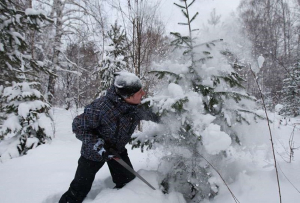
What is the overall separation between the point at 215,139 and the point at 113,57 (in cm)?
814

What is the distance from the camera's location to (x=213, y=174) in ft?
7.78

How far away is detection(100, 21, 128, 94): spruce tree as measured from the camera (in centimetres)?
912

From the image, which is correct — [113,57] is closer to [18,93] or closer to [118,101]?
[18,93]

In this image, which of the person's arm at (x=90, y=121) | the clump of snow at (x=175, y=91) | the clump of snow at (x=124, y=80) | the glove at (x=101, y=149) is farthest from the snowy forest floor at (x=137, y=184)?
the clump of snow at (x=124, y=80)

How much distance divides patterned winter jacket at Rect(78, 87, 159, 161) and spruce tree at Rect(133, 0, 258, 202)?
257mm

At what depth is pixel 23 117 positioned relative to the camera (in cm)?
541

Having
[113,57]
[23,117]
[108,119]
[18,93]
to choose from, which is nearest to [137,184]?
[108,119]

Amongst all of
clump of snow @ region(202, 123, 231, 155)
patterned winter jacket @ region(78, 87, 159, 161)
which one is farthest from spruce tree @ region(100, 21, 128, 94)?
clump of snow @ region(202, 123, 231, 155)

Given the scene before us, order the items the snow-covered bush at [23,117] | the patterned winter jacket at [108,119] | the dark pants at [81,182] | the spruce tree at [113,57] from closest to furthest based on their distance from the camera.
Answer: the patterned winter jacket at [108,119], the dark pants at [81,182], the snow-covered bush at [23,117], the spruce tree at [113,57]

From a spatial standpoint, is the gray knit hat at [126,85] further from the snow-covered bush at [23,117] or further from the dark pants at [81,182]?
the snow-covered bush at [23,117]

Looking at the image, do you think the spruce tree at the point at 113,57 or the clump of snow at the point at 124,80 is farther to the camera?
the spruce tree at the point at 113,57

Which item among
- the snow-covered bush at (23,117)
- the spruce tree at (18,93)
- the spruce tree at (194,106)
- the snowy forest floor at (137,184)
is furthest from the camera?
the snow-covered bush at (23,117)

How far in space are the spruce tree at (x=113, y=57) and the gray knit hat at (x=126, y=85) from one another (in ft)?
22.6

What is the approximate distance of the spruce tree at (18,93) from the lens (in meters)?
5.21
